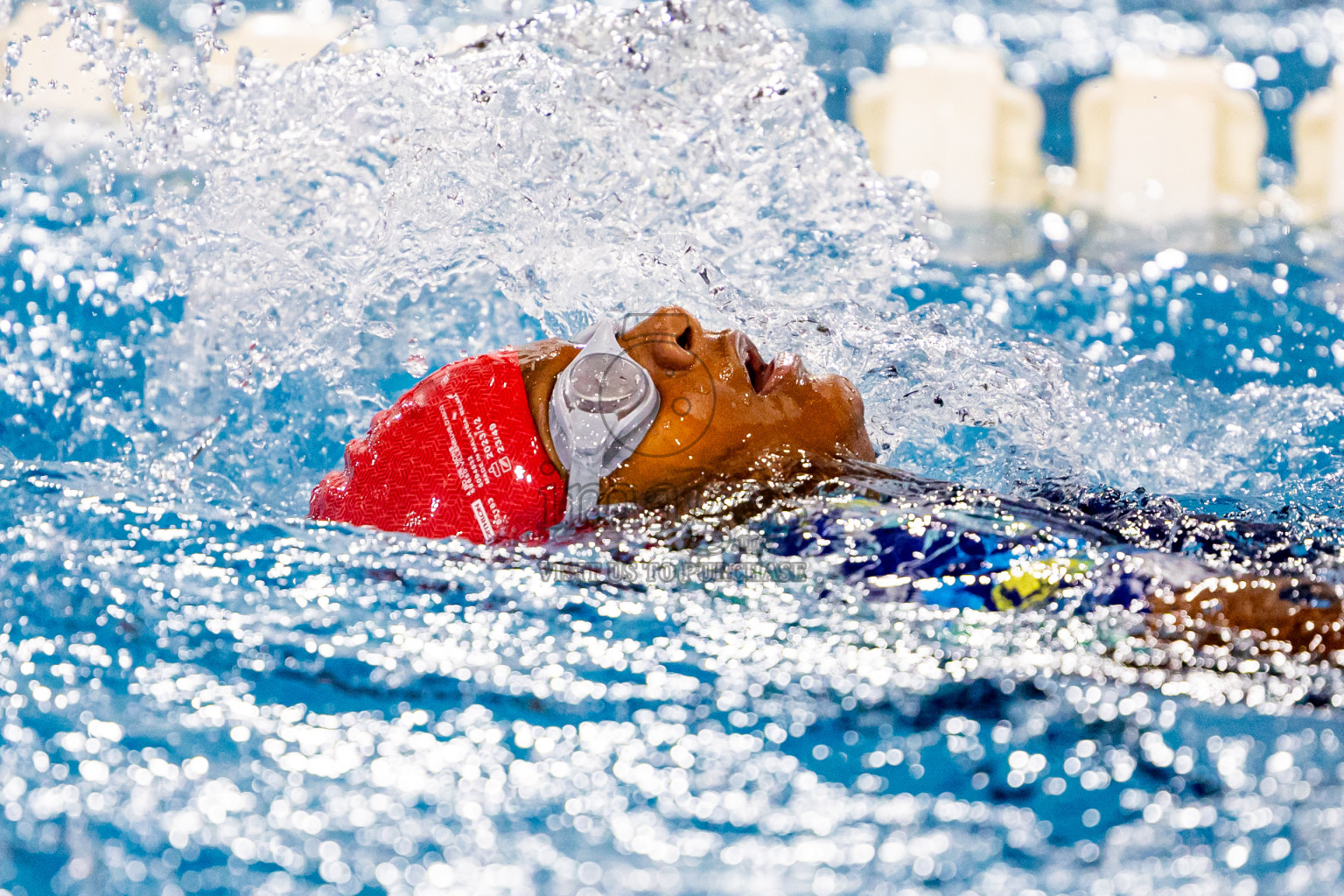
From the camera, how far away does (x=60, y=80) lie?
477 centimetres

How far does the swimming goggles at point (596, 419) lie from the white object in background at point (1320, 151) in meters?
3.77

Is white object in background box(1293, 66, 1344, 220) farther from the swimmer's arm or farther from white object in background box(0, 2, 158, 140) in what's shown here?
white object in background box(0, 2, 158, 140)

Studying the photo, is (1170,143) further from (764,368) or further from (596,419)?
(596,419)

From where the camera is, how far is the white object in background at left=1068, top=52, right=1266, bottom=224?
4.70 m

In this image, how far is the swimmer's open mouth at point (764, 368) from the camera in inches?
65.8

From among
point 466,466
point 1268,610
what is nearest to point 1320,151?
point 1268,610

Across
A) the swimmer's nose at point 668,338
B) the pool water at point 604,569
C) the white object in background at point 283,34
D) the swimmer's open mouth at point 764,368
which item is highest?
the white object in background at point 283,34

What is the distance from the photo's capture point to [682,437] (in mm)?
1604

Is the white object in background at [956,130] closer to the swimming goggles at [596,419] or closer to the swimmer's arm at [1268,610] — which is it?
the swimming goggles at [596,419]

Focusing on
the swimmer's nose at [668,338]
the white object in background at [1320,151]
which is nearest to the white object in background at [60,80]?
the swimmer's nose at [668,338]

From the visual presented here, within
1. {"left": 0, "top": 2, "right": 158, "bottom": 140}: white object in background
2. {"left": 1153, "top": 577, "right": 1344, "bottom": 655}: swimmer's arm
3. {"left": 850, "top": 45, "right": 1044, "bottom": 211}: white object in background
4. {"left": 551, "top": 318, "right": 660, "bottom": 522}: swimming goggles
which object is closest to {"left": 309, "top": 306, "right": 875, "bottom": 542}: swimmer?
{"left": 551, "top": 318, "right": 660, "bottom": 522}: swimming goggles

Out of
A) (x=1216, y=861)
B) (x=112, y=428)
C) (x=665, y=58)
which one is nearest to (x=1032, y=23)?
(x=665, y=58)

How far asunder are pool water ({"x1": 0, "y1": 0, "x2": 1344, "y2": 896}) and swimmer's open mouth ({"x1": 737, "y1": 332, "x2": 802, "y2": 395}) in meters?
0.19

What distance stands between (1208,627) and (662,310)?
776 millimetres
